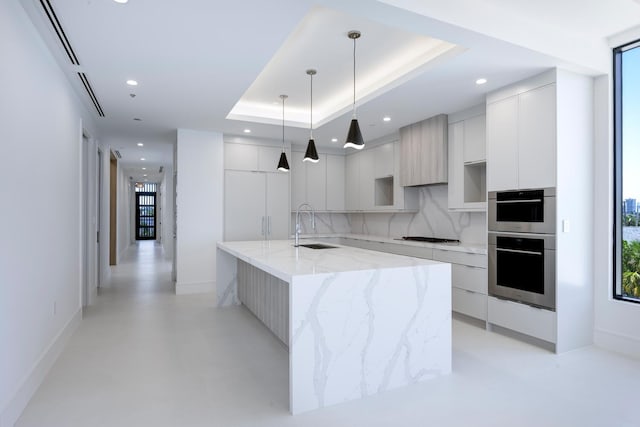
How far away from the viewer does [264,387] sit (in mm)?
2547

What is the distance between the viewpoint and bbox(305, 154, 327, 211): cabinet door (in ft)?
22.2

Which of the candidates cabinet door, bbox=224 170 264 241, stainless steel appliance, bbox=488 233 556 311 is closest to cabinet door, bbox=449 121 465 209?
stainless steel appliance, bbox=488 233 556 311

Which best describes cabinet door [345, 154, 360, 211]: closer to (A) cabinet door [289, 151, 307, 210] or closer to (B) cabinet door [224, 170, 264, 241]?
(A) cabinet door [289, 151, 307, 210]

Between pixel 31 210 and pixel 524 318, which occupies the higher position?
pixel 31 210

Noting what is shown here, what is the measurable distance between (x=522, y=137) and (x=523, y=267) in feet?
4.01

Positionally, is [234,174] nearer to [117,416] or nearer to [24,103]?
[24,103]

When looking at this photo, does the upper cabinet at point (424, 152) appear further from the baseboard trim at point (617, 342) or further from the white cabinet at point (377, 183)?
the baseboard trim at point (617, 342)

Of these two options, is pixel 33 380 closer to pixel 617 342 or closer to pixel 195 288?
pixel 195 288

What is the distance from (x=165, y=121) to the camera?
Result: 5043 mm

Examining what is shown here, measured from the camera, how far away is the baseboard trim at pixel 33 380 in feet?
6.83

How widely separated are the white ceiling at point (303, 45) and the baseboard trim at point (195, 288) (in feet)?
8.22

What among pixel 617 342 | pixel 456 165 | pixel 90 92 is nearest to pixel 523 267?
pixel 617 342

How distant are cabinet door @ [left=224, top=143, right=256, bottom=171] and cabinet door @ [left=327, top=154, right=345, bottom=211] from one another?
1538 mm

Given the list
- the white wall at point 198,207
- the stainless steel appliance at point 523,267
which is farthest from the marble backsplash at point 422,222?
the white wall at point 198,207
